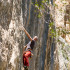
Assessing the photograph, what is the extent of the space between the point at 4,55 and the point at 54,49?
631 cm

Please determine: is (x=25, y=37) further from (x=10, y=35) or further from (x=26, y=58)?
(x=10, y=35)

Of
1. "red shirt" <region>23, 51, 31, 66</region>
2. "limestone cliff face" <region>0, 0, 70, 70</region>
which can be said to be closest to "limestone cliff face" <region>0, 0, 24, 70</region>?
"limestone cliff face" <region>0, 0, 70, 70</region>

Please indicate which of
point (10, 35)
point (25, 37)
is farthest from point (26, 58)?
point (10, 35)

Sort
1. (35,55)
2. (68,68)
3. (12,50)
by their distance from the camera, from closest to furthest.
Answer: (12,50)
(35,55)
(68,68)

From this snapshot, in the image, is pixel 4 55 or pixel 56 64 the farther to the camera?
pixel 56 64

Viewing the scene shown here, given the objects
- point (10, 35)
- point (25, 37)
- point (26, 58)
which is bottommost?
point (26, 58)

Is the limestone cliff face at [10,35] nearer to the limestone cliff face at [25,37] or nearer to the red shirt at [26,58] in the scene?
the limestone cliff face at [25,37]

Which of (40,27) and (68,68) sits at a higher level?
(40,27)

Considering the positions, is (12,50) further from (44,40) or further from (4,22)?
(44,40)

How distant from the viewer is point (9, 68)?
4.17 m

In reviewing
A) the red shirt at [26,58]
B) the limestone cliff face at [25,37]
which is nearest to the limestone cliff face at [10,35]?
the limestone cliff face at [25,37]

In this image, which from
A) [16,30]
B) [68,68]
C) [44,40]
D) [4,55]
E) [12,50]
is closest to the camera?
[4,55]

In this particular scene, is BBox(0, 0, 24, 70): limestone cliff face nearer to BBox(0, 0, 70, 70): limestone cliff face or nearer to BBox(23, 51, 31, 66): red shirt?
BBox(0, 0, 70, 70): limestone cliff face

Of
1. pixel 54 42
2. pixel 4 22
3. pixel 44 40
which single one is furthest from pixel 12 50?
pixel 54 42
